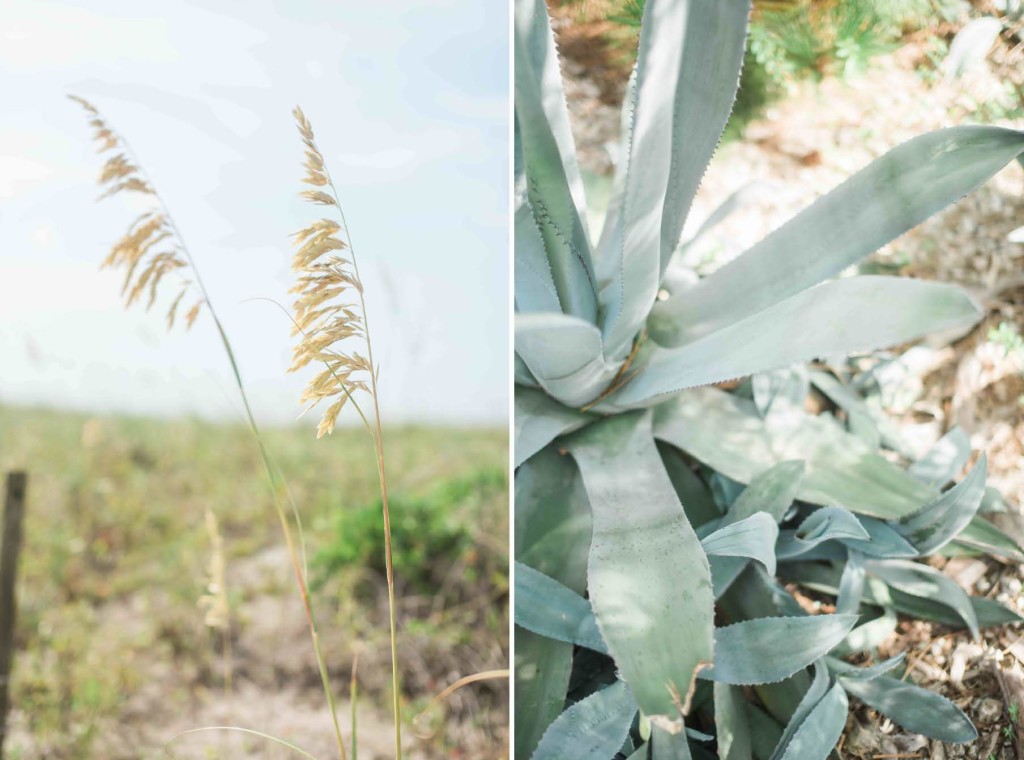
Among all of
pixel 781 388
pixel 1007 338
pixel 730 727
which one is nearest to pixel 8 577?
pixel 730 727

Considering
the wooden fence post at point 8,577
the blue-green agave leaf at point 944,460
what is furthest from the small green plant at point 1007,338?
the wooden fence post at point 8,577

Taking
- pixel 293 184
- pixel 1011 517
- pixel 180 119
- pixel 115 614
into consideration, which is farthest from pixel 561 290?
pixel 115 614

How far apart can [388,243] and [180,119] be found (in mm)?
527

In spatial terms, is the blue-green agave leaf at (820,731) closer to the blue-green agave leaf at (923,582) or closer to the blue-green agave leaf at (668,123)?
the blue-green agave leaf at (923,582)

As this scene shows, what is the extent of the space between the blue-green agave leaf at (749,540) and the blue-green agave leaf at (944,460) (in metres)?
0.40

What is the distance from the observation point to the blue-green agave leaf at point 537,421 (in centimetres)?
74

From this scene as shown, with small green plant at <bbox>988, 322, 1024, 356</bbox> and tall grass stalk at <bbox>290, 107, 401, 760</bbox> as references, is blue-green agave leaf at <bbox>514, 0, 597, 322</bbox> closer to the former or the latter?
tall grass stalk at <bbox>290, 107, 401, 760</bbox>

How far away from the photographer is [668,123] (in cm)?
Result: 63

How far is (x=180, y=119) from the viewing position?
149 cm

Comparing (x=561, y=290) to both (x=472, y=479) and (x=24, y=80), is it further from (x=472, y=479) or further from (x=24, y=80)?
(x=24, y=80)

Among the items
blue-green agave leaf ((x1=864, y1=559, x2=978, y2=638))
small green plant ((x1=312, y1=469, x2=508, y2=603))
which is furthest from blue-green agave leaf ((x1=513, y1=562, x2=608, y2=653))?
small green plant ((x1=312, y1=469, x2=508, y2=603))

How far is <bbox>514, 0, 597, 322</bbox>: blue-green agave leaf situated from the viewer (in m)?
0.69

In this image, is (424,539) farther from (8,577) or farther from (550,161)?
(550,161)

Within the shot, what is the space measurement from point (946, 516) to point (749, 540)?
0.31m
